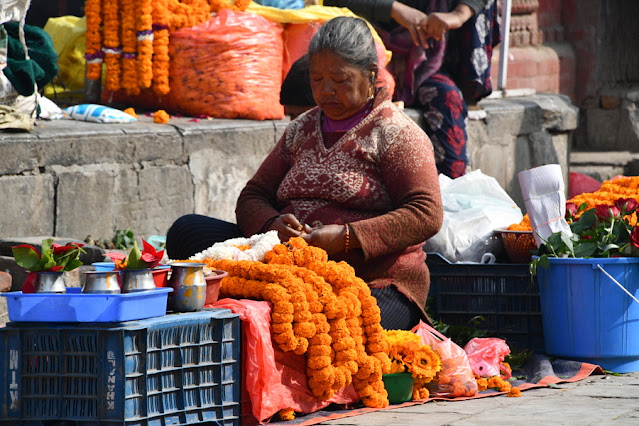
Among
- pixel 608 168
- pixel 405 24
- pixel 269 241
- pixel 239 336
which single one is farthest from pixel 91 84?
pixel 608 168

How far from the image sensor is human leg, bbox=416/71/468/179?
7039mm

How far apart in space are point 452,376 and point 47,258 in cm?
161

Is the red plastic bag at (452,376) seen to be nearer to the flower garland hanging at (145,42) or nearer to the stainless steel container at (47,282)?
Result: the stainless steel container at (47,282)

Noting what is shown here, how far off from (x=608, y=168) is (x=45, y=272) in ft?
24.2

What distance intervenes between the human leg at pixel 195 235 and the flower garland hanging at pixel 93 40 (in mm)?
2179

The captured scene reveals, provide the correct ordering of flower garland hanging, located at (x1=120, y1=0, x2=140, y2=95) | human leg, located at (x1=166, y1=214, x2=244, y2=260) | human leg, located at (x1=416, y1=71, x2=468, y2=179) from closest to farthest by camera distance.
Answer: human leg, located at (x1=166, y1=214, x2=244, y2=260), flower garland hanging, located at (x1=120, y1=0, x2=140, y2=95), human leg, located at (x1=416, y1=71, x2=468, y2=179)

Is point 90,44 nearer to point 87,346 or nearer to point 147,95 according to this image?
point 147,95

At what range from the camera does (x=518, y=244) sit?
4906 millimetres

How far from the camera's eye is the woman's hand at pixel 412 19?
272 inches

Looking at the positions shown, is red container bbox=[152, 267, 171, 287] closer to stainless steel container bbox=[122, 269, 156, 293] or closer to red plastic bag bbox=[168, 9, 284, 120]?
stainless steel container bbox=[122, 269, 156, 293]

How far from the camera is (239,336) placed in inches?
141

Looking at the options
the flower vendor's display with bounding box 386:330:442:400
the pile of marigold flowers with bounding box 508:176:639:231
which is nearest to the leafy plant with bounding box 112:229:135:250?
the pile of marigold flowers with bounding box 508:176:639:231

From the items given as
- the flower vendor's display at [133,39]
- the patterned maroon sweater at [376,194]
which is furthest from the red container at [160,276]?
the flower vendor's display at [133,39]

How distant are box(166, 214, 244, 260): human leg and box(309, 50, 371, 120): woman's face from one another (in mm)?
678
